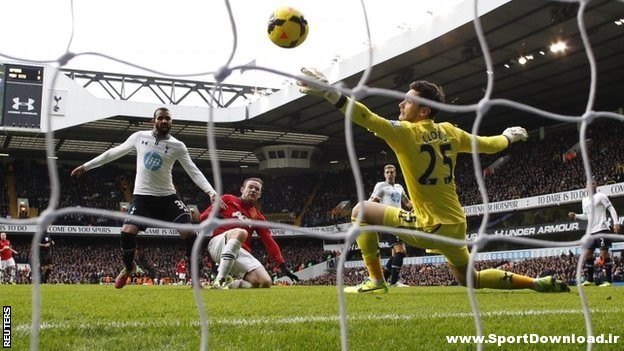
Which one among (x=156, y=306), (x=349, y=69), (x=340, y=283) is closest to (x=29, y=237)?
(x=349, y=69)

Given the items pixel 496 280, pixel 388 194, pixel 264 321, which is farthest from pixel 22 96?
pixel 264 321

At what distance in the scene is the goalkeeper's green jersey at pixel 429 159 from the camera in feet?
14.4

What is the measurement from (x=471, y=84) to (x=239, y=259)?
16.8 metres

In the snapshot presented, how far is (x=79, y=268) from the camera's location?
31609mm

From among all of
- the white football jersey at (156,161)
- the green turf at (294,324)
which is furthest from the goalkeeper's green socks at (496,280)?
the white football jersey at (156,161)

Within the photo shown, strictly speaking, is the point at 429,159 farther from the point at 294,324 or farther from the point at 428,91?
the point at 294,324

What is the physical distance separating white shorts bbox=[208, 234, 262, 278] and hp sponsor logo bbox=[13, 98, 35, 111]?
53.8ft

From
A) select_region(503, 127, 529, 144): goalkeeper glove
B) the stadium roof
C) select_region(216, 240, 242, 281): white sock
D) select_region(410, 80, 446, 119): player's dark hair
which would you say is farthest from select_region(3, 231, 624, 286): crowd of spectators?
select_region(410, 80, 446, 119): player's dark hair

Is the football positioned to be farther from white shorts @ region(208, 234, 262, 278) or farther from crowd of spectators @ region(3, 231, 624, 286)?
crowd of spectators @ region(3, 231, 624, 286)

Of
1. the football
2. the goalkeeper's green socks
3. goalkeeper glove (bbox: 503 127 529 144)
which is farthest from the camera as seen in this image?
the goalkeeper's green socks

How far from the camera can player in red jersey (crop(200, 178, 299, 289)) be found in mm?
7887

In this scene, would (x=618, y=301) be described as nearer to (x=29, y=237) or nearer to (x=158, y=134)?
(x=158, y=134)

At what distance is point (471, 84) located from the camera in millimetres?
23484

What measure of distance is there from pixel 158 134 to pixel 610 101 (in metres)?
23.8
